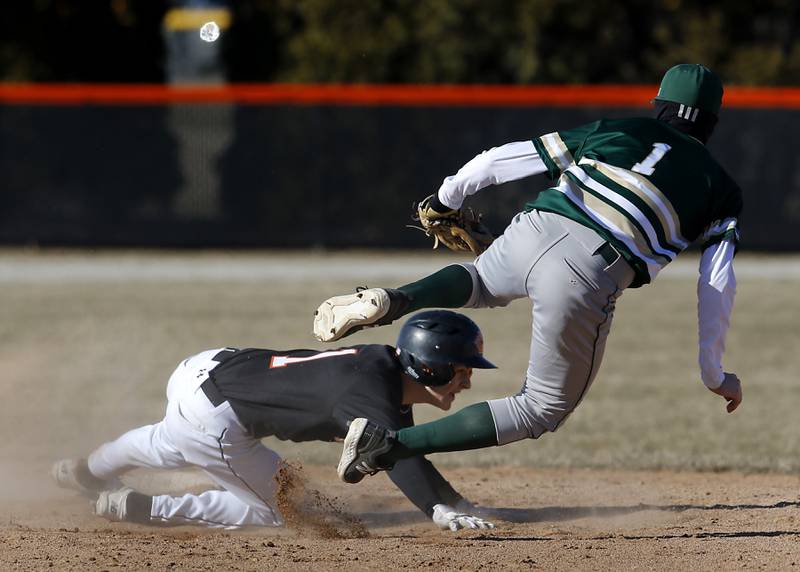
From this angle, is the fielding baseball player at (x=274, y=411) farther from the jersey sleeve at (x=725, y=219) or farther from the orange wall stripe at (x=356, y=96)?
the orange wall stripe at (x=356, y=96)

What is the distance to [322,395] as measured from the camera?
5410 mm

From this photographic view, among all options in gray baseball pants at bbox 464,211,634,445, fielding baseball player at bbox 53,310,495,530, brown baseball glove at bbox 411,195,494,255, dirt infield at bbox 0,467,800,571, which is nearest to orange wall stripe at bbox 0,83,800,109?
dirt infield at bbox 0,467,800,571

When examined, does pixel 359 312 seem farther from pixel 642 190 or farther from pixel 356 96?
pixel 356 96

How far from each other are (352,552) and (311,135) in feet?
40.6

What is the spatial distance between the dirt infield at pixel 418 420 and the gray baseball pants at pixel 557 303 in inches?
24.0

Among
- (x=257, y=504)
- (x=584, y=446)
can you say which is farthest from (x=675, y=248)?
(x=584, y=446)

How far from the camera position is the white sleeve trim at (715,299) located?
5.02m

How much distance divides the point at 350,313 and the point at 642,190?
4.15ft

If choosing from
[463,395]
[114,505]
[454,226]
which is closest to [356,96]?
[463,395]

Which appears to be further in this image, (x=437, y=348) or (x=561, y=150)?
(x=437, y=348)

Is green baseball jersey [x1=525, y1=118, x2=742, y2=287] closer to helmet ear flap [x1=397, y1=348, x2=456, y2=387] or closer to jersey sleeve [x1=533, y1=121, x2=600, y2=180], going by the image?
jersey sleeve [x1=533, y1=121, x2=600, y2=180]

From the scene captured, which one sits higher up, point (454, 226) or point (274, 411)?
point (454, 226)

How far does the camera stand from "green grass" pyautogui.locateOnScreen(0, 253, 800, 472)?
328 inches

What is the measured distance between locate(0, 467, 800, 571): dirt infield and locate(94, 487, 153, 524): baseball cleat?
0.06m
